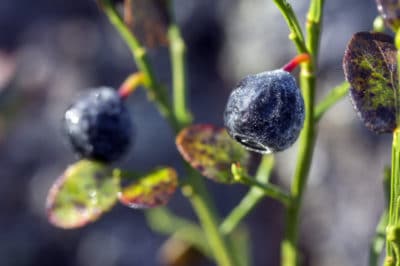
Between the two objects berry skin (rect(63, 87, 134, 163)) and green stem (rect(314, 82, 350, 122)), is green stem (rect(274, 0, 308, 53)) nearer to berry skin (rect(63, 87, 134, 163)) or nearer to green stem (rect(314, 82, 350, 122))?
green stem (rect(314, 82, 350, 122))

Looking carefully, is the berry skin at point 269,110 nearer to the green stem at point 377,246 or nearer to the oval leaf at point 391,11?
the oval leaf at point 391,11

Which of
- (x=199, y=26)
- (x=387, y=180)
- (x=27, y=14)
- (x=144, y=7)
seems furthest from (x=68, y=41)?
(x=387, y=180)

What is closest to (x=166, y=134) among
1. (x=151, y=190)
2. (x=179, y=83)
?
(x=179, y=83)

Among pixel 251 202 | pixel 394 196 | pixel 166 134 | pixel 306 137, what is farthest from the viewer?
pixel 166 134

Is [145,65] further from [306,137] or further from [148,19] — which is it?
[306,137]

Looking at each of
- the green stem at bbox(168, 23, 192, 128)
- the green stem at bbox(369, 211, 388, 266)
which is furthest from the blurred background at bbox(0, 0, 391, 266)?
the green stem at bbox(369, 211, 388, 266)

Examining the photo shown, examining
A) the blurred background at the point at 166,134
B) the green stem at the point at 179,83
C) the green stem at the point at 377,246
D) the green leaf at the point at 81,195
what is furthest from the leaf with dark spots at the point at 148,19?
the blurred background at the point at 166,134

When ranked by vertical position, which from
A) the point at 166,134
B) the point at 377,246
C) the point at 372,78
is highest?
the point at 372,78
